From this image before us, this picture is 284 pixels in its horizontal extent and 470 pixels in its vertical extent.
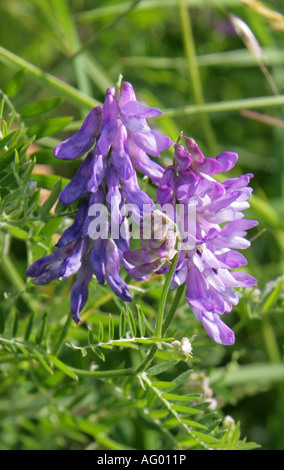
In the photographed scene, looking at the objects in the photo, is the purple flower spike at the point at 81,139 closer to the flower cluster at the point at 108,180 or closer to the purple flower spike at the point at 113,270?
the flower cluster at the point at 108,180

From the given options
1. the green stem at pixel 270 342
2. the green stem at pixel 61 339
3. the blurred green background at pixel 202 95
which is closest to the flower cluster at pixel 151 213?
the green stem at pixel 61 339

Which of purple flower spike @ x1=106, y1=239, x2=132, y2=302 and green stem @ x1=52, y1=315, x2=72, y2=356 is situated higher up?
purple flower spike @ x1=106, y1=239, x2=132, y2=302

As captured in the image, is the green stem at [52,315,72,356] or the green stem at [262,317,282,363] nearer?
the green stem at [52,315,72,356]

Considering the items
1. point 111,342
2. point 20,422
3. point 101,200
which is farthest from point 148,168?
point 20,422

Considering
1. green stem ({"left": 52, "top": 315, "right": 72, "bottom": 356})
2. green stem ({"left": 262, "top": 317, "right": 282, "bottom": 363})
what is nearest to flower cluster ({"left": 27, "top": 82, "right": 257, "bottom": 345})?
green stem ({"left": 52, "top": 315, "right": 72, "bottom": 356})

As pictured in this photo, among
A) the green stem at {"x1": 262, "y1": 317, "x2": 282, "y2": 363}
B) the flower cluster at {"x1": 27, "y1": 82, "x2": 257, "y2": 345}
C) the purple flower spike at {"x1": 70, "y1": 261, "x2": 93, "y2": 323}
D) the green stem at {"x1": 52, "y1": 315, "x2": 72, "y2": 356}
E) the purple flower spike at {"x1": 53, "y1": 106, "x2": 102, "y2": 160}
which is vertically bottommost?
the green stem at {"x1": 262, "y1": 317, "x2": 282, "y2": 363}

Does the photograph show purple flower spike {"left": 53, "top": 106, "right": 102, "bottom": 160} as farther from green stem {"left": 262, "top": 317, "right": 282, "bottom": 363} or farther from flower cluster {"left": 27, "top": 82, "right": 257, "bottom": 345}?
green stem {"left": 262, "top": 317, "right": 282, "bottom": 363}
